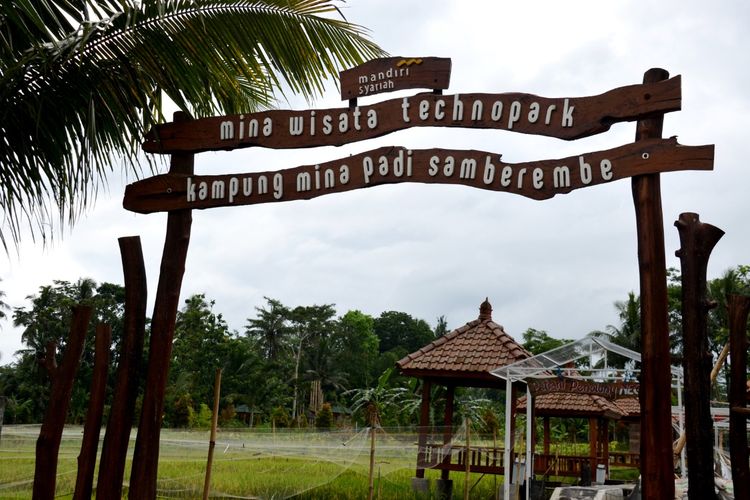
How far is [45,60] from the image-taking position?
15.6 ft

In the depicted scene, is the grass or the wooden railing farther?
the wooden railing

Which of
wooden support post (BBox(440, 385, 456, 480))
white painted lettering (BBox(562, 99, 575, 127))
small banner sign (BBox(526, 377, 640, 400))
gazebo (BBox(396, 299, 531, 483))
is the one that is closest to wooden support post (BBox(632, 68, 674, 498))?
white painted lettering (BBox(562, 99, 575, 127))

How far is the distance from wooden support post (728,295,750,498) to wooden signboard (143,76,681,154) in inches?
55.5

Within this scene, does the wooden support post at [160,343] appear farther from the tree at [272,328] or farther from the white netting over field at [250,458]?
the tree at [272,328]

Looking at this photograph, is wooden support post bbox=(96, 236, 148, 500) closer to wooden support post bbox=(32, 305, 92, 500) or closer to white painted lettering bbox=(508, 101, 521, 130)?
wooden support post bbox=(32, 305, 92, 500)

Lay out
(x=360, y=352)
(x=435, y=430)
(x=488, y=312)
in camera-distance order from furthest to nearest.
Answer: (x=360, y=352)
(x=488, y=312)
(x=435, y=430)

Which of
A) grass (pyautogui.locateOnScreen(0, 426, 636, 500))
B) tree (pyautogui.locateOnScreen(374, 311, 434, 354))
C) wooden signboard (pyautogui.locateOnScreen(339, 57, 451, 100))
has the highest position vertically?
tree (pyautogui.locateOnScreen(374, 311, 434, 354))

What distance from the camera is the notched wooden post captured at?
460 cm

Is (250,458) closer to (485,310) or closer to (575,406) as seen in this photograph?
(485,310)

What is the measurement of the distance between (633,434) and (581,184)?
15.7 meters

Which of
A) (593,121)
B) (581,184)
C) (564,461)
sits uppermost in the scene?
(593,121)

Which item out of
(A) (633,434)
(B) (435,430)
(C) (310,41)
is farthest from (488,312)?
(C) (310,41)

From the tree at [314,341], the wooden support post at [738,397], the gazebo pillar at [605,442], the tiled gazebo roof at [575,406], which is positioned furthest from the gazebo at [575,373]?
the tree at [314,341]

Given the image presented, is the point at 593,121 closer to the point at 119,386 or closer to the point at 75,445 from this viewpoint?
the point at 119,386
